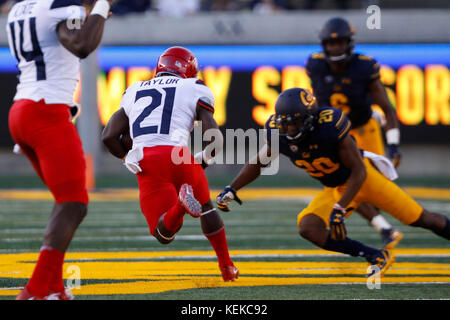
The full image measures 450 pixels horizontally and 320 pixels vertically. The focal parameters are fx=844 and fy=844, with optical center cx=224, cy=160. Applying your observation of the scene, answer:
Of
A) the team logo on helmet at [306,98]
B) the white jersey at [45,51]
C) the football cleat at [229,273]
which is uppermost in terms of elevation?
the white jersey at [45,51]

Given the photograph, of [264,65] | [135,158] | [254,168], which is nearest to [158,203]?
[135,158]

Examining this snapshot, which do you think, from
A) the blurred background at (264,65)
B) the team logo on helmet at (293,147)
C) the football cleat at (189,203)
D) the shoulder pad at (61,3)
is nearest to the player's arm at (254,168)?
the team logo on helmet at (293,147)

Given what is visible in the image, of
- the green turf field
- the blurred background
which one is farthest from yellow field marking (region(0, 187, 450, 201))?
the green turf field

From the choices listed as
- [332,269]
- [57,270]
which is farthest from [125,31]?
[57,270]

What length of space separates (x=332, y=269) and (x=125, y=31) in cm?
1151

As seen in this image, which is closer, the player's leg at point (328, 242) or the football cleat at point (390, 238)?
the player's leg at point (328, 242)

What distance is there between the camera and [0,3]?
1777 cm

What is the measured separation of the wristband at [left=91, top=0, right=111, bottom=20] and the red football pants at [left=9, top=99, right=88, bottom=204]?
1.59 ft

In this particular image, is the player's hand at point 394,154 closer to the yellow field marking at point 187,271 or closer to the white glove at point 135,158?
the yellow field marking at point 187,271

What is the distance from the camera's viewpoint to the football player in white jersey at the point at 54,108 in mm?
3971

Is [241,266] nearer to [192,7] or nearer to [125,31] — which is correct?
[125,31]

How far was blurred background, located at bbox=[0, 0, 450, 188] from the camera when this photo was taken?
15.4 m

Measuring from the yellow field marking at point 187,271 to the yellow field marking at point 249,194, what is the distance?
5357mm

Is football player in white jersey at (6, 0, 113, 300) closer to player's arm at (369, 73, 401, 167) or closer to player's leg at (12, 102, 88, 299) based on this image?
player's leg at (12, 102, 88, 299)
